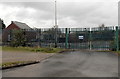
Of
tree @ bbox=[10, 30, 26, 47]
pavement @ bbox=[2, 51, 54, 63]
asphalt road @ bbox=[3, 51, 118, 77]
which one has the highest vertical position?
tree @ bbox=[10, 30, 26, 47]

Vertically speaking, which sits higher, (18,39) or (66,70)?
(18,39)

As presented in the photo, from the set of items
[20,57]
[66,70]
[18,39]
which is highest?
[18,39]

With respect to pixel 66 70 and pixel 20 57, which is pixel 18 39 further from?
pixel 66 70

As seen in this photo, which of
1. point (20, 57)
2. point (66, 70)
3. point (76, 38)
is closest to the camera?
point (66, 70)

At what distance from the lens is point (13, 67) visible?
871 centimetres

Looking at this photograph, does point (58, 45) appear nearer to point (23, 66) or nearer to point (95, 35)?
point (95, 35)

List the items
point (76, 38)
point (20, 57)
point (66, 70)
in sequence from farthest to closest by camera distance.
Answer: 1. point (76, 38)
2. point (20, 57)
3. point (66, 70)

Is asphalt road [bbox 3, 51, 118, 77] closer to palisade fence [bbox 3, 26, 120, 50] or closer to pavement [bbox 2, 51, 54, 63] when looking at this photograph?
pavement [bbox 2, 51, 54, 63]

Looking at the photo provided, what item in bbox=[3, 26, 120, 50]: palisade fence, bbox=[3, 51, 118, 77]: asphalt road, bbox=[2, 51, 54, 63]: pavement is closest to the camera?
bbox=[3, 51, 118, 77]: asphalt road

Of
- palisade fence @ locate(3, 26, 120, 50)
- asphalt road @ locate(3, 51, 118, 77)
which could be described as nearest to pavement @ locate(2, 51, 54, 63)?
asphalt road @ locate(3, 51, 118, 77)

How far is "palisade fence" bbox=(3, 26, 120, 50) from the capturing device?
19953mm

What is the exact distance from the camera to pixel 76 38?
2236cm

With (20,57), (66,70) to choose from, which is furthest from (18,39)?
(66,70)

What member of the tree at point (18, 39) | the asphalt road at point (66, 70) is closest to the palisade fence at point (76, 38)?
the tree at point (18, 39)
